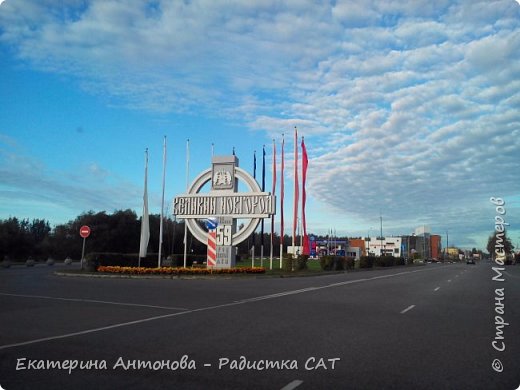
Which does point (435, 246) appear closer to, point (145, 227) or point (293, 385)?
point (145, 227)

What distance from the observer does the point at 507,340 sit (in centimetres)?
841

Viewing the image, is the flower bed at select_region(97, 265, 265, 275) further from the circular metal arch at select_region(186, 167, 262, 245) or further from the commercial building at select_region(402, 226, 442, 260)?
the commercial building at select_region(402, 226, 442, 260)

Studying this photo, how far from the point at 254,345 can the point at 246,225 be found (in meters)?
24.9

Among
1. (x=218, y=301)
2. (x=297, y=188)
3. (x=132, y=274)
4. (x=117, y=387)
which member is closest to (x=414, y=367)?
(x=117, y=387)

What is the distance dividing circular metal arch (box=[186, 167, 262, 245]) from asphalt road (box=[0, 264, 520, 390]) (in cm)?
1870

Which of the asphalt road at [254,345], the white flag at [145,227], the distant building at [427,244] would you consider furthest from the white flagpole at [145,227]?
the distant building at [427,244]

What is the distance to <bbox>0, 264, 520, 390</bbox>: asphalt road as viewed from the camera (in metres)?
5.66

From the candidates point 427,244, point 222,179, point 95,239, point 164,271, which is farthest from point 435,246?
point 164,271

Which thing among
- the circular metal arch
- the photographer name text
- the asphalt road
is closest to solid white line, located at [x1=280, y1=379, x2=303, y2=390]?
the asphalt road

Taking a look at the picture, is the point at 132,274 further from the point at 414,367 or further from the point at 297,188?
the point at 414,367

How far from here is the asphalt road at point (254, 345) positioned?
566 centimetres

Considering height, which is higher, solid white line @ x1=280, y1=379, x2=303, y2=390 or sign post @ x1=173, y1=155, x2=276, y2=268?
sign post @ x1=173, y1=155, x2=276, y2=268

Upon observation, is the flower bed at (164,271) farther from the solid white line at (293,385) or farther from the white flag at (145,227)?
the solid white line at (293,385)

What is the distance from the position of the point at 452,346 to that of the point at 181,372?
4.73 m
